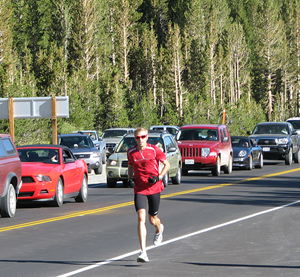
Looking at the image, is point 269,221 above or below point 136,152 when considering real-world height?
below

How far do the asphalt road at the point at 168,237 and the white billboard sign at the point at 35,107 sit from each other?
8.78 metres

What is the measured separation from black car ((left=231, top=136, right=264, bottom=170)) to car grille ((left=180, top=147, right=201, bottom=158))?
4944mm

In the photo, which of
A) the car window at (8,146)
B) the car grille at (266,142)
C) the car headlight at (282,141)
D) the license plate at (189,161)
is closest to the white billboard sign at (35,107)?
the license plate at (189,161)

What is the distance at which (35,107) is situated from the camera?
28031 millimetres

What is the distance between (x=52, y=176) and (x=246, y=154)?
16281 millimetres

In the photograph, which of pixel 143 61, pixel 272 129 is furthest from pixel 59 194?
pixel 143 61

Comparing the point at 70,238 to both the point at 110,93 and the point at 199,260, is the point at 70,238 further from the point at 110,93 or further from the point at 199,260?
the point at 110,93

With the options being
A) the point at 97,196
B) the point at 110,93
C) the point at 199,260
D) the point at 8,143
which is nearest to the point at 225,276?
→ the point at 199,260

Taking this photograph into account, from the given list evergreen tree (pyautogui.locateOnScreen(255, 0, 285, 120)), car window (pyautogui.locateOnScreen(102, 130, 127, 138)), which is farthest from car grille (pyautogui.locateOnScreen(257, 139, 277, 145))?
evergreen tree (pyautogui.locateOnScreen(255, 0, 285, 120))

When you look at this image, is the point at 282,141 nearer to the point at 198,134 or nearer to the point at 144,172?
the point at 198,134

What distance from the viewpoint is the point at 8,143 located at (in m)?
15.2

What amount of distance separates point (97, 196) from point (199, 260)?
420 inches

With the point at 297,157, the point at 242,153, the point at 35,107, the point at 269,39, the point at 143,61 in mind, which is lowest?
the point at 297,157

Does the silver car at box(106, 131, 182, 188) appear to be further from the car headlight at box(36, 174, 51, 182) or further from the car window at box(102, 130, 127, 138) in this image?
the car window at box(102, 130, 127, 138)
